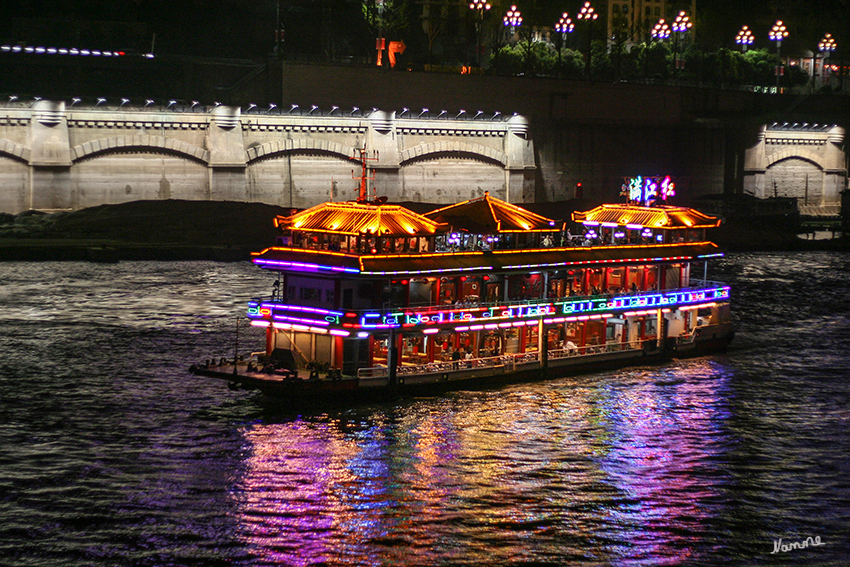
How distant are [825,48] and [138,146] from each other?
95.2 meters

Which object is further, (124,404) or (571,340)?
(571,340)

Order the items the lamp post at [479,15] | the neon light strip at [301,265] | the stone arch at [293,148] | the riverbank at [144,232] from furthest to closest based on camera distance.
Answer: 1. the lamp post at [479,15]
2. the stone arch at [293,148]
3. the riverbank at [144,232]
4. the neon light strip at [301,265]

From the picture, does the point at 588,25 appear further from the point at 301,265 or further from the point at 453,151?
the point at 301,265

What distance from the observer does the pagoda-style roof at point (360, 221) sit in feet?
122

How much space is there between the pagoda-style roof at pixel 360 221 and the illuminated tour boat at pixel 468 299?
50 mm

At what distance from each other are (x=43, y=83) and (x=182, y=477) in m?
68.4

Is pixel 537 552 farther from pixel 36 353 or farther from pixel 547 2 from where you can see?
pixel 547 2

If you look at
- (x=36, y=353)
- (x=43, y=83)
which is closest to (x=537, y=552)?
(x=36, y=353)

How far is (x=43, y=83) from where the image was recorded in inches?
3546

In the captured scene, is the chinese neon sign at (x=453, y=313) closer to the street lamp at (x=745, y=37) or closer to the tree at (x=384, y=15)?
the tree at (x=384, y=15)

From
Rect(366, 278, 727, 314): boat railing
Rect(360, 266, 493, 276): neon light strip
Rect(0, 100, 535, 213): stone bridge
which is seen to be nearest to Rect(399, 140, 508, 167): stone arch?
Rect(0, 100, 535, 213): stone bridge

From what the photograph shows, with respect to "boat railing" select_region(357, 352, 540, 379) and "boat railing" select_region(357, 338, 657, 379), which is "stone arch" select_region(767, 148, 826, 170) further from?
"boat railing" select_region(357, 352, 540, 379)

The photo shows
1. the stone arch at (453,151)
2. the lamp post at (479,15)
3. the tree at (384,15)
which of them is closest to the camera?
the stone arch at (453,151)

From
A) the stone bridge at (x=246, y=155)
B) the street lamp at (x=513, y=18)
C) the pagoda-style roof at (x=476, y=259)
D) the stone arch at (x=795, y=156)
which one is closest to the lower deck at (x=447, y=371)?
the pagoda-style roof at (x=476, y=259)
